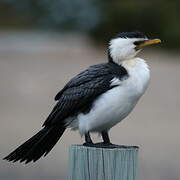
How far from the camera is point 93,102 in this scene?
16.3ft

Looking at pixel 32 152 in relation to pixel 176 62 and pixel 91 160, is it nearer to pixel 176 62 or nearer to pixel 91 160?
pixel 91 160

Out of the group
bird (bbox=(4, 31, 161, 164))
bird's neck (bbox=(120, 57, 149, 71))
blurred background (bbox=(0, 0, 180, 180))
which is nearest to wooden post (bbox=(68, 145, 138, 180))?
bird (bbox=(4, 31, 161, 164))

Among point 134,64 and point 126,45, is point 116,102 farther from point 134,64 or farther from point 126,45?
point 126,45

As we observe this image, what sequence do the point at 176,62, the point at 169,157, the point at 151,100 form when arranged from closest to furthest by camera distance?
the point at 169,157 → the point at 151,100 → the point at 176,62

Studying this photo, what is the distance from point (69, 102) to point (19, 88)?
1294 cm

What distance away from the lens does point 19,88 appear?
58.2 feet

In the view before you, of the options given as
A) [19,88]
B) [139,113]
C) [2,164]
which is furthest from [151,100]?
[2,164]

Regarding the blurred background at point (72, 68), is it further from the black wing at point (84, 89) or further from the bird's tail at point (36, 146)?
the black wing at point (84, 89)

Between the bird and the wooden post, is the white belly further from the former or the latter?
the wooden post

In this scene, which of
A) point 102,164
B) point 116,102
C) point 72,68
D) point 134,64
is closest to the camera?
point 102,164

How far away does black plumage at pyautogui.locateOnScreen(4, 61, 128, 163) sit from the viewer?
16.1ft

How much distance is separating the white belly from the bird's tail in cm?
20

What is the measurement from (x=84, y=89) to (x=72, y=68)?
15.3 m

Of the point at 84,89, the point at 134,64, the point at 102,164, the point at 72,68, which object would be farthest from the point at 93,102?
the point at 72,68
